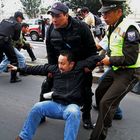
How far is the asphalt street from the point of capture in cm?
460

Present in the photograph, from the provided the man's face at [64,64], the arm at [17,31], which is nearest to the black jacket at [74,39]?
the man's face at [64,64]

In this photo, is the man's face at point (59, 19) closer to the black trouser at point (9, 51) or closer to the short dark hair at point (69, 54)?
the short dark hair at point (69, 54)

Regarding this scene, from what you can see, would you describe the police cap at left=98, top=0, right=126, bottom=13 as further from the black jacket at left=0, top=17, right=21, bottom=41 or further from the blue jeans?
the black jacket at left=0, top=17, right=21, bottom=41

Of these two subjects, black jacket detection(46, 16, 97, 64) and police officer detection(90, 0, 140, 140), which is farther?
black jacket detection(46, 16, 97, 64)

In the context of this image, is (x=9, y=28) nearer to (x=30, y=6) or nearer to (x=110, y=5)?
(x=110, y=5)

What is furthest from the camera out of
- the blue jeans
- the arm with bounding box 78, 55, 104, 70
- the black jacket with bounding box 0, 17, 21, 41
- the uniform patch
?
the black jacket with bounding box 0, 17, 21, 41

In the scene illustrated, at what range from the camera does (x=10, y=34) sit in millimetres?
7383

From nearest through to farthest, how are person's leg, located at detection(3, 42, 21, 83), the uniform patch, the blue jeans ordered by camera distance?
the uniform patch → the blue jeans → person's leg, located at detection(3, 42, 21, 83)

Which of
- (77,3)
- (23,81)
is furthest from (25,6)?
(23,81)

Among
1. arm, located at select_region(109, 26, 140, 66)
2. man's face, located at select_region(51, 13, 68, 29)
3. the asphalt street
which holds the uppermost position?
man's face, located at select_region(51, 13, 68, 29)

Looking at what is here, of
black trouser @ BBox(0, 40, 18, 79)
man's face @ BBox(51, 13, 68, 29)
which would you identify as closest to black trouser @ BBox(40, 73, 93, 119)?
man's face @ BBox(51, 13, 68, 29)

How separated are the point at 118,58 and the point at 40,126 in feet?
5.79

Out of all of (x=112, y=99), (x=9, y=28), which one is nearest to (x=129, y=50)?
(x=112, y=99)

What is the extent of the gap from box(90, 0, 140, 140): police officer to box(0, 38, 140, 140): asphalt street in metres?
0.80
